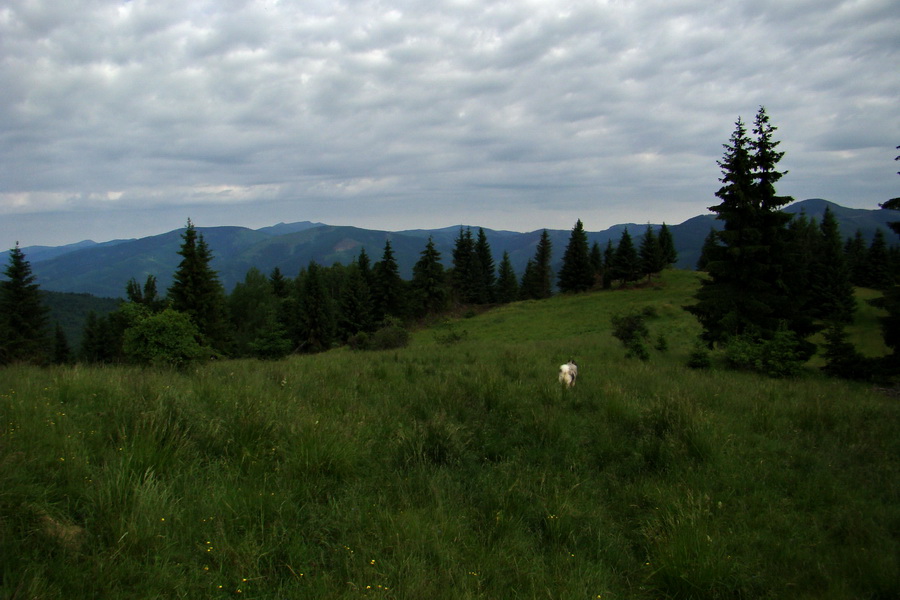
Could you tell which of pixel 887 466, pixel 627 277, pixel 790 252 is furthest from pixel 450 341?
pixel 627 277

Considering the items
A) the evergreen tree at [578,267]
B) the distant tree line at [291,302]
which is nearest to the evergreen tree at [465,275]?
the distant tree line at [291,302]

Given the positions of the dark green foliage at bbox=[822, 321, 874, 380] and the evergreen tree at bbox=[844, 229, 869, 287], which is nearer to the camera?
the dark green foliage at bbox=[822, 321, 874, 380]

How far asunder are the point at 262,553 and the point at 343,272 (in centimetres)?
8647

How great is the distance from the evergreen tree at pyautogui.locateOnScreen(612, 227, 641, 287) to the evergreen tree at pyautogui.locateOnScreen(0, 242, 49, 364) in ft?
217

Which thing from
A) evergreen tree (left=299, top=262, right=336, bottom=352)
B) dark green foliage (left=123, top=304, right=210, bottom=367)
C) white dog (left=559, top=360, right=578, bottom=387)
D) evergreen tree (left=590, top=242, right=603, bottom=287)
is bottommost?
evergreen tree (left=299, top=262, right=336, bottom=352)

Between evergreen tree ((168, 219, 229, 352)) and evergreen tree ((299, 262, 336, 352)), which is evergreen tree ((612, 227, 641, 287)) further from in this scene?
evergreen tree ((168, 219, 229, 352))

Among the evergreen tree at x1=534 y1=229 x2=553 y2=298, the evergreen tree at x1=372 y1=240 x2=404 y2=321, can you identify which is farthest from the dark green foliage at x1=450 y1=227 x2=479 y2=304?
the evergreen tree at x1=372 y1=240 x2=404 y2=321

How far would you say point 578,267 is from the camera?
225ft

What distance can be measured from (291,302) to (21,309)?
27600mm

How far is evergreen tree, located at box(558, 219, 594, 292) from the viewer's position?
223 ft

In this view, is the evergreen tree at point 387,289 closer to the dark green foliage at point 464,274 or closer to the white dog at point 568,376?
the dark green foliage at point 464,274

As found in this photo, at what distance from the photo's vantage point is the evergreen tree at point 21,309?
32.8 metres

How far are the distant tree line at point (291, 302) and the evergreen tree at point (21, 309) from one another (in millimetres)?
82

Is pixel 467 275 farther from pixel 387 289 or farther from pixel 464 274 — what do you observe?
A: pixel 387 289
